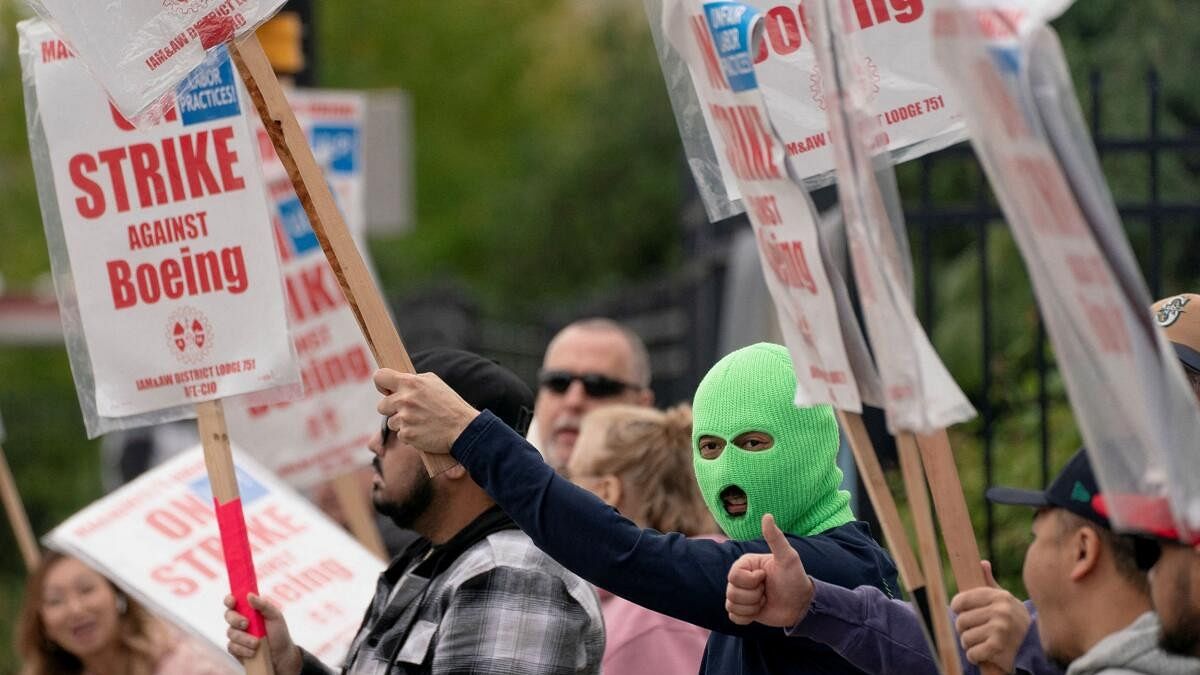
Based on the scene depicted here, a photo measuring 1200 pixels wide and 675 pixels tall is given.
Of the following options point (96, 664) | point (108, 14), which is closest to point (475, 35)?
point (96, 664)

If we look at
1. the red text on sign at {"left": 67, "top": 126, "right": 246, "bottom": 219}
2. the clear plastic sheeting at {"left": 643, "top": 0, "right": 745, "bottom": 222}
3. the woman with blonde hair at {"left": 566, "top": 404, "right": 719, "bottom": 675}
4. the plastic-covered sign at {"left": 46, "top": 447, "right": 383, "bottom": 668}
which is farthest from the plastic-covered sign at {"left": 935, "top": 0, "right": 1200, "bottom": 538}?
the plastic-covered sign at {"left": 46, "top": 447, "right": 383, "bottom": 668}

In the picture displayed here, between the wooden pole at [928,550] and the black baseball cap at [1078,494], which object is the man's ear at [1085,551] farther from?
the wooden pole at [928,550]

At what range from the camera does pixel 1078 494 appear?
9.30 feet

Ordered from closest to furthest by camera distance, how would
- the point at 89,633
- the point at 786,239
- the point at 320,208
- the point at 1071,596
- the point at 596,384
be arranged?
the point at 1071,596 → the point at 786,239 → the point at 320,208 → the point at 89,633 → the point at 596,384

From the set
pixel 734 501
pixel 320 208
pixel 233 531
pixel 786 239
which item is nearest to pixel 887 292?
pixel 786 239

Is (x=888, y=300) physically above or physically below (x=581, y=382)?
above

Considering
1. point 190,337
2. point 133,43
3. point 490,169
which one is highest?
point 133,43

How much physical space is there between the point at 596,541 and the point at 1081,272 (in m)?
1.04

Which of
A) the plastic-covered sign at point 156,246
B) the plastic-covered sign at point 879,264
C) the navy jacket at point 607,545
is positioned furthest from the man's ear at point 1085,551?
the plastic-covered sign at point 156,246

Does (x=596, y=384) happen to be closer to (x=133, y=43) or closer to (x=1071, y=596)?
(x=133, y=43)

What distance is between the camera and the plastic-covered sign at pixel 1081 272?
258cm

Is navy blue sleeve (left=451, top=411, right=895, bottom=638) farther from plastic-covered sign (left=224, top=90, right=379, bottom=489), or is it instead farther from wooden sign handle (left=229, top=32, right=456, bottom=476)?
plastic-covered sign (left=224, top=90, right=379, bottom=489)

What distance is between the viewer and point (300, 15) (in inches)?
346

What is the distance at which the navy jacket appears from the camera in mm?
3262
